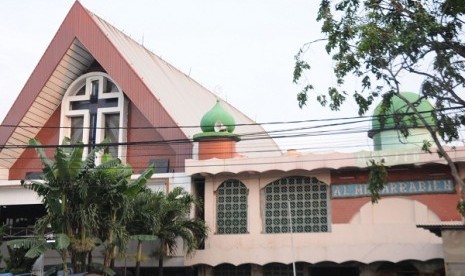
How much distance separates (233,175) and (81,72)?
9436mm

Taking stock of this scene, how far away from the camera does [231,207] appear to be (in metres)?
22.6

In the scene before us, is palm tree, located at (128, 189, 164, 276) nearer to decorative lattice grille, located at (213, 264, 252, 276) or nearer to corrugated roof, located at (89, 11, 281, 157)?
decorative lattice grille, located at (213, 264, 252, 276)

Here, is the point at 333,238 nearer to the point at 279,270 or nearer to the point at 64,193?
the point at 279,270

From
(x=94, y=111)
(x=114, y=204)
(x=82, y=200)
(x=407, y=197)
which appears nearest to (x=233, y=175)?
(x=114, y=204)

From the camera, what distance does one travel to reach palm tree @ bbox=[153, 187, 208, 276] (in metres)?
20.4

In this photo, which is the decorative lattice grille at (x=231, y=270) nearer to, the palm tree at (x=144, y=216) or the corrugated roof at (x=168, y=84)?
the palm tree at (x=144, y=216)

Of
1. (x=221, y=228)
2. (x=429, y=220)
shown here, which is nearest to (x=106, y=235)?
(x=221, y=228)

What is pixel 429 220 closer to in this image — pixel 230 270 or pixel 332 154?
pixel 332 154

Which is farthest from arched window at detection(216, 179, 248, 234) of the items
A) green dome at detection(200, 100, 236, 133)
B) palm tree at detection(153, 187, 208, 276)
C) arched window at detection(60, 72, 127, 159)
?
arched window at detection(60, 72, 127, 159)

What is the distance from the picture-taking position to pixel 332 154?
837 inches

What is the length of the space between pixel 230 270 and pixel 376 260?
5647 mm

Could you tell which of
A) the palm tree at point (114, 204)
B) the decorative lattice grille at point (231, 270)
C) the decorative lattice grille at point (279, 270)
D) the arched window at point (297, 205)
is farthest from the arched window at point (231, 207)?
the palm tree at point (114, 204)

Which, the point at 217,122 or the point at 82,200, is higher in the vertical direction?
the point at 217,122

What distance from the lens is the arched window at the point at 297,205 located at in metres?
21.7
